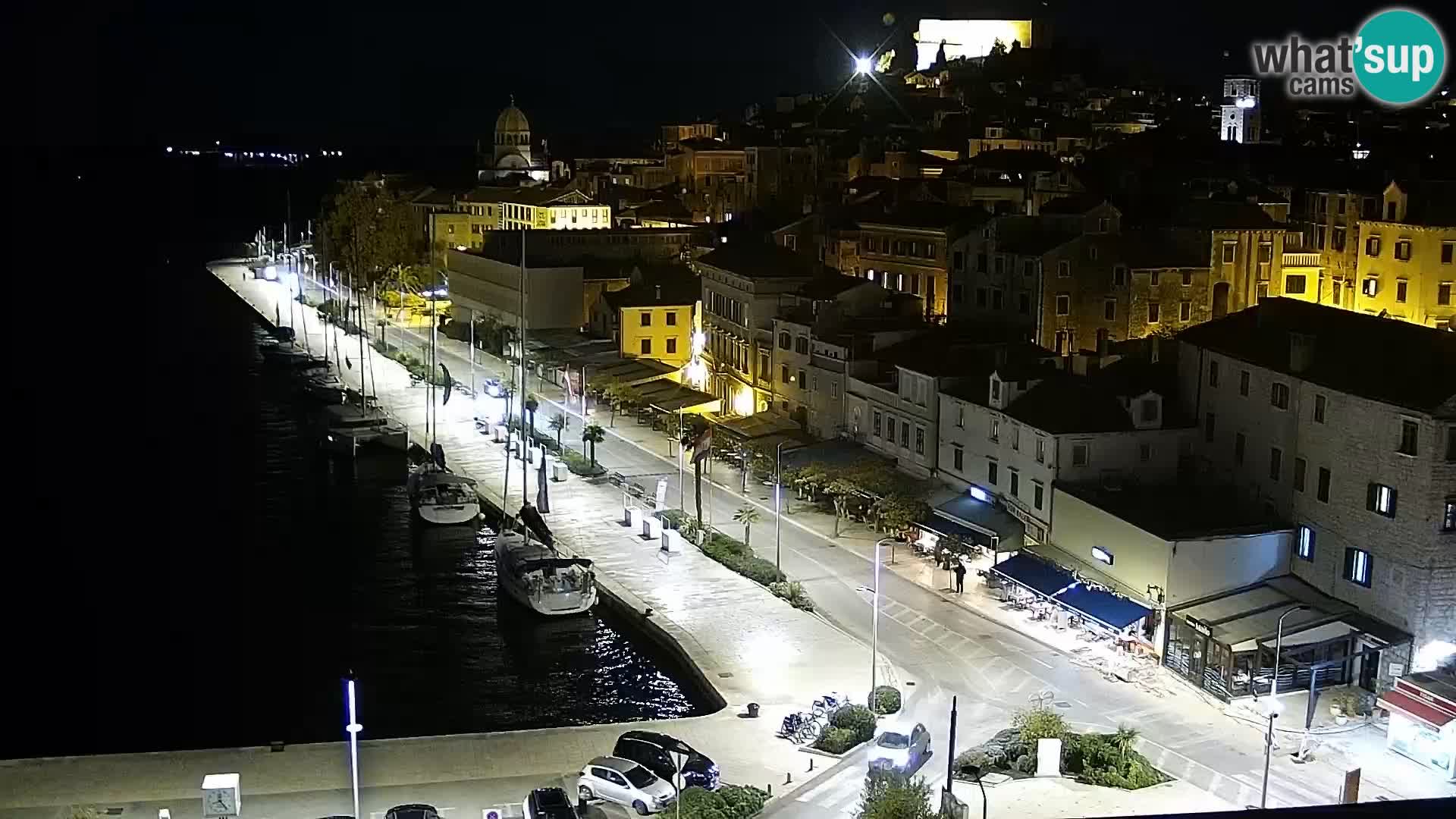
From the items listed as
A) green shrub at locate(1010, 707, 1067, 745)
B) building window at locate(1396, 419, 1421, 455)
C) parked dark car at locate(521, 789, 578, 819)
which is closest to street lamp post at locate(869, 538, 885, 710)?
green shrub at locate(1010, 707, 1067, 745)

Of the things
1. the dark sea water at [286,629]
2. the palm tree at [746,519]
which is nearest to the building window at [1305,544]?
the dark sea water at [286,629]

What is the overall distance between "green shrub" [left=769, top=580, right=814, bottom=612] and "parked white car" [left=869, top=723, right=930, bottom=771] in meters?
7.30

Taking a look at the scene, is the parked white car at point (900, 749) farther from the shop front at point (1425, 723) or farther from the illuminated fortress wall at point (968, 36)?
the illuminated fortress wall at point (968, 36)

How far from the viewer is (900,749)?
73.8 feet

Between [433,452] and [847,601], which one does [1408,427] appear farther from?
[433,452]

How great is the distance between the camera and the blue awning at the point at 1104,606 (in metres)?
28.4

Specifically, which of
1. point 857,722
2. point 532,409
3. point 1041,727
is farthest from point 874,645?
point 532,409

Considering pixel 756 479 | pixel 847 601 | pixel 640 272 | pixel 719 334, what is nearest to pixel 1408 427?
pixel 847 601

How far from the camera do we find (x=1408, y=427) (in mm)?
27094

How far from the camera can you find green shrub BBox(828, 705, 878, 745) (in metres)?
23.9

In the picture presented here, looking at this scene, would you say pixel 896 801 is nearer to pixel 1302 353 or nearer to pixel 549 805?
pixel 549 805

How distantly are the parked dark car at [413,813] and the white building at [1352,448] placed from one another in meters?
15.5

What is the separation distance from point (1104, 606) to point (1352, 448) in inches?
202

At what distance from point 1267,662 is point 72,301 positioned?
8849 centimetres
